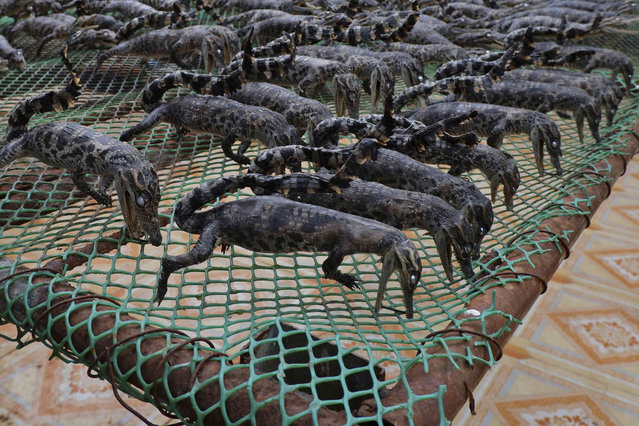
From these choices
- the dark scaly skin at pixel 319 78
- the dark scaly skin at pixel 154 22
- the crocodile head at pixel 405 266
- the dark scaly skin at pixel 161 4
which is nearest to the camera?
the crocodile head at pixel 405 266

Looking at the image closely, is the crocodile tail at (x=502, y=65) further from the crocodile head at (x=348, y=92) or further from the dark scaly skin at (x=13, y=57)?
the dark scaly skin at (x=13, y=57)

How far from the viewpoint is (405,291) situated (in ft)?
6.49

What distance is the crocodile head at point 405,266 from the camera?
1930 mm

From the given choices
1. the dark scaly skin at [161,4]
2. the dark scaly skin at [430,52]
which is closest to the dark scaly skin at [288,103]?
the dark scaly skin at [430,52]

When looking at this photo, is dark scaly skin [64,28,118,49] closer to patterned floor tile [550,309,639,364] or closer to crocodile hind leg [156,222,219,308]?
crocodile hind leg [156,222,219,308]

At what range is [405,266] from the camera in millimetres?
1935

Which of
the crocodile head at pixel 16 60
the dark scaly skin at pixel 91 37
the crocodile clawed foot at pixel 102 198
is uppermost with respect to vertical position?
the crocodile clawed foot at pixel 102 198

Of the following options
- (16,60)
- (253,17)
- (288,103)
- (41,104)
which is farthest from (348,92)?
(16,60)

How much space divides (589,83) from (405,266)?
10.4ft

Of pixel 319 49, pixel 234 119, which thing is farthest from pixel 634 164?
pixel 234 119

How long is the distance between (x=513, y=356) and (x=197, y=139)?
7.97 feet

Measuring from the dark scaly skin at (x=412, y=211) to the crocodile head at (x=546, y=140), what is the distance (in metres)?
1.28

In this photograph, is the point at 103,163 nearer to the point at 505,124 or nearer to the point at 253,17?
the point at 505,124

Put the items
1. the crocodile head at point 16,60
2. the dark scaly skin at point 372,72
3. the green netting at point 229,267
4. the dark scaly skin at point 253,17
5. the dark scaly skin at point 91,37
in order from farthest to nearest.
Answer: the dark scaly skin at point 253,17 → the dark scaly skin at point 91,37 → the crocodile head at point 16,60 → the dark scaly skin at point 372,72 → the green netting at point 229,267
